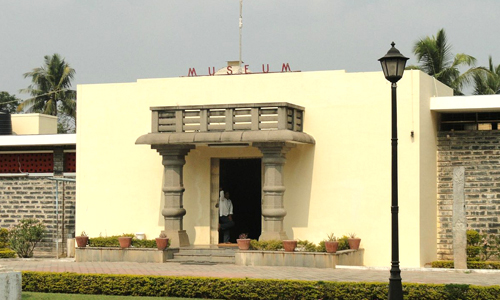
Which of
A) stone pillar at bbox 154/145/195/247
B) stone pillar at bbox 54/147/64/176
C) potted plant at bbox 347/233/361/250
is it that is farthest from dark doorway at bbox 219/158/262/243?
stone pillar at bbox 54/147/64/176

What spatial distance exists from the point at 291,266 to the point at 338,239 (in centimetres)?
175

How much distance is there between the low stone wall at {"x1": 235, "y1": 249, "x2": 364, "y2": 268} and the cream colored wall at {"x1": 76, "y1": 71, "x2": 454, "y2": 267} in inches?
53.1

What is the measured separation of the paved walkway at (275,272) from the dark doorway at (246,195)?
174 inches

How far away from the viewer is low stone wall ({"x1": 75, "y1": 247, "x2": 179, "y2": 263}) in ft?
71.7

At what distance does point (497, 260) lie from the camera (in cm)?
2219

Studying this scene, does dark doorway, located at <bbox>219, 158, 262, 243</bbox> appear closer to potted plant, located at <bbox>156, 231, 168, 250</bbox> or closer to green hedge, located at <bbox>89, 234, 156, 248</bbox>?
green hedge, located at <bbox>89, 234, 156, 248</bbox>

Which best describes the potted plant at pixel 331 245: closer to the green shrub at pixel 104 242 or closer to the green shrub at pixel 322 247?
the green shrub at pixel 322 247

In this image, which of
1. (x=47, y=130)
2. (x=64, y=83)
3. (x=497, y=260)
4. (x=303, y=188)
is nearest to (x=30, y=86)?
(x=64, y=83)

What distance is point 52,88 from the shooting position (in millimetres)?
51250

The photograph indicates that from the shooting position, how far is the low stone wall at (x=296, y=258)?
20328 millimetres

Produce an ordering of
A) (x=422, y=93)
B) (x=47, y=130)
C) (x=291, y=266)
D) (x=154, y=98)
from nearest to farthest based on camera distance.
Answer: (x=291, y=266), (x=422, y=93), (x=154, y=98), (x=47, y=130)

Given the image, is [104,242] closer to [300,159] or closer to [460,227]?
[300,159]

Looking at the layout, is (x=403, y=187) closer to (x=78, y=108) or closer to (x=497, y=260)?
(x=497, y=260)

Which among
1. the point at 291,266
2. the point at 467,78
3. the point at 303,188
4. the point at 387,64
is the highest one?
the point at 467,78
